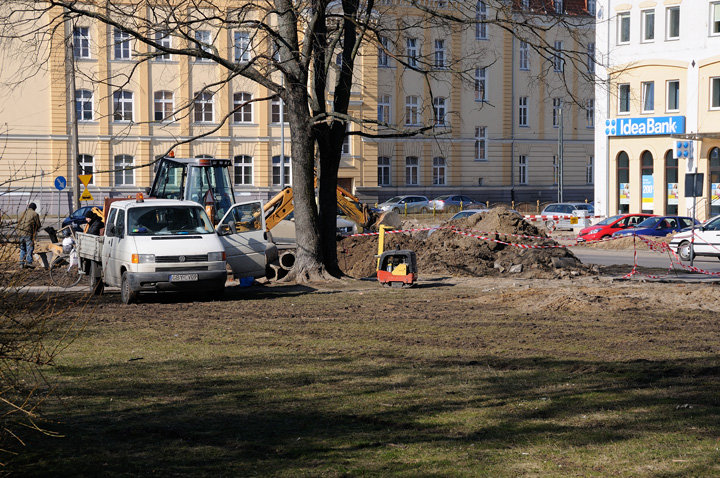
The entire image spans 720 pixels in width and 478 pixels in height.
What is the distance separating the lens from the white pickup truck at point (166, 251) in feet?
57.4

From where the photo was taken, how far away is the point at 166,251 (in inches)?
691

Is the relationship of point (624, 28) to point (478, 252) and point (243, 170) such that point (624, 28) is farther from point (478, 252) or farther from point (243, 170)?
point (478, 252)

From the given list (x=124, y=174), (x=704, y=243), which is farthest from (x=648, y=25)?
(x=124, y=174)

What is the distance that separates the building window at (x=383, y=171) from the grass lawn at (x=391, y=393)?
175ft

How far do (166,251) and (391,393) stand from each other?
9.18m

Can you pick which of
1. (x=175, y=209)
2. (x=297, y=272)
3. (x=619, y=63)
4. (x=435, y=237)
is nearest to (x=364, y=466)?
(x=175, y=209)

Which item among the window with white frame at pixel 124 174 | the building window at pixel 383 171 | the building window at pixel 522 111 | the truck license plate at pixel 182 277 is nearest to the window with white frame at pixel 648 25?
the building window at pixel 383 171

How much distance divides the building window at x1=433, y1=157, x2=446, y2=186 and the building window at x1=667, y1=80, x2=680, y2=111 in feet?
86.0

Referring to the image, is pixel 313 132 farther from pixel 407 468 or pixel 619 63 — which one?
pixel 619 63

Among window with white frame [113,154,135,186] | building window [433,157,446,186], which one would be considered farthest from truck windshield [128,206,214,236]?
building window [433,157,446,186]

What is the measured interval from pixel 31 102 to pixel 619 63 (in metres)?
35.8

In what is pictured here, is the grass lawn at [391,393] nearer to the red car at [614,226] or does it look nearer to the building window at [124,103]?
the red car at [614,226]

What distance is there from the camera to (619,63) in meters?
48.9

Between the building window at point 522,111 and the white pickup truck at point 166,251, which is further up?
the building window at point 522,111
